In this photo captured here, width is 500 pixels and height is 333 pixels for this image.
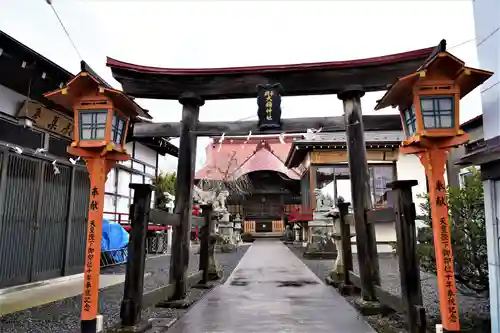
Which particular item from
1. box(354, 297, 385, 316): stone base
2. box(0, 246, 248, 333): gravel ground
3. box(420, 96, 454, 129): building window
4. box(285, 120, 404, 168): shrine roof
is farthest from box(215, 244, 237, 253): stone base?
box(420, 96, 454, 129): building window

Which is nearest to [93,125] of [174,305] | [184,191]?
[184,191]

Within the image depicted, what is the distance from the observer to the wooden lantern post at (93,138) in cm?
426

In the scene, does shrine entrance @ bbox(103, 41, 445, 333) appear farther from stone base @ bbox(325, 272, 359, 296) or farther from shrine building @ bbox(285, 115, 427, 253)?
shrine building @ bbox(285, 115, 427, 253)

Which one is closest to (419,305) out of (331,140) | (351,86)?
(351,86)

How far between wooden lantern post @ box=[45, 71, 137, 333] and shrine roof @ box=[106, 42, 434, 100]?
2595mm

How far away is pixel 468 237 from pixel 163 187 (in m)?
15.4

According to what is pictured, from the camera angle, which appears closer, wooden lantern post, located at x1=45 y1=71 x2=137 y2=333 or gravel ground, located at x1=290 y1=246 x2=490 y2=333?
wooden lantern post, located at x1=45 y1=71 x2=137 y2=333

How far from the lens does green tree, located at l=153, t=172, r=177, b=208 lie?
664 inches

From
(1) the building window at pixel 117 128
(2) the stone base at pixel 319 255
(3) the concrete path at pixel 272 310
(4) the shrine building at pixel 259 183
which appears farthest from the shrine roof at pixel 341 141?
(1) the building window at pixel 117 128

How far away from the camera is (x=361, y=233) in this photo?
602cm

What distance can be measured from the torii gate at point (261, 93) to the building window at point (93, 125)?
2.38 metres

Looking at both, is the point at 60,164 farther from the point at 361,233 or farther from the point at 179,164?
the point at 361,233

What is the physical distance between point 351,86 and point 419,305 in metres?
4.21

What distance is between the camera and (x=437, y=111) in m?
3.92
